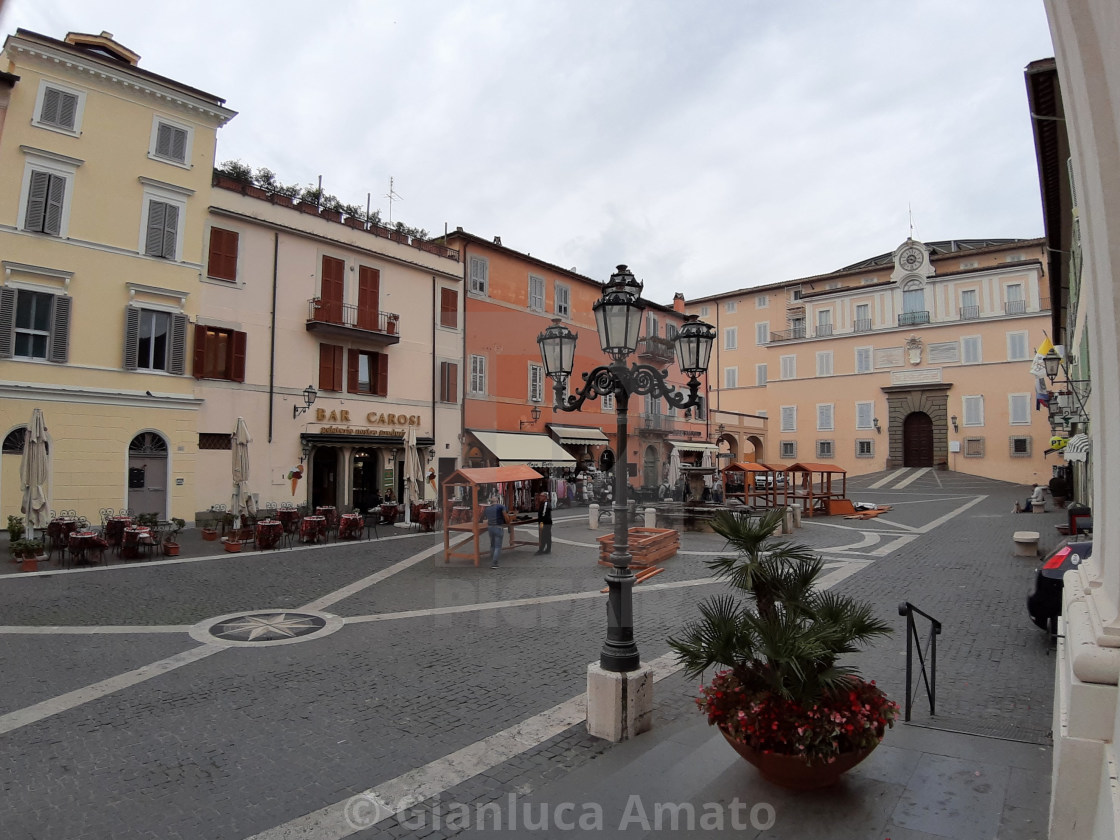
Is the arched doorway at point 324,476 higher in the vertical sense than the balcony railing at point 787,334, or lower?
lower

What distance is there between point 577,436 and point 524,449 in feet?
12.8

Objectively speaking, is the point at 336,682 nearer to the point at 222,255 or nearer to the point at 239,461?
the point at 239,461

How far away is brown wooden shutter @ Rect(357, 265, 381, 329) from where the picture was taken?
22.6 m

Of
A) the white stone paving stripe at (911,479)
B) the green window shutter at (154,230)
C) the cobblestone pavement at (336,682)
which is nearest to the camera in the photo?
the cobblestone pavement at (336,682)

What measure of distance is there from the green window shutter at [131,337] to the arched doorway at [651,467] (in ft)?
75.9

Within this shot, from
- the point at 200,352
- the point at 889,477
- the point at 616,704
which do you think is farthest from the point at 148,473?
the point at 889,477

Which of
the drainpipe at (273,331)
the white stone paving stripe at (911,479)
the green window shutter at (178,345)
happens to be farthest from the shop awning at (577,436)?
the white stone paving stripe at (911,479)

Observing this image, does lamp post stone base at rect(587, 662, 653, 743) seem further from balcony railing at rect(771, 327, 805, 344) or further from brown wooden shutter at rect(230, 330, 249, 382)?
balcony railing at rect(771, 327, 805, 344)

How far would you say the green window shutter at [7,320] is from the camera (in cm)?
1572

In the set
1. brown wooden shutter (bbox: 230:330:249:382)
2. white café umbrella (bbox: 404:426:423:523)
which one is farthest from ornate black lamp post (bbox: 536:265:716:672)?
brown wooden shutter (bbox: 230:330:249:382)

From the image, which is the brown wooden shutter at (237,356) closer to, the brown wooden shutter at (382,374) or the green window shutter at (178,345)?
the green window shutter at (178,345)

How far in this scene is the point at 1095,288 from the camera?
2.82 meters

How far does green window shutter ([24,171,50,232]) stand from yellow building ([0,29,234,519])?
Result: 28mm

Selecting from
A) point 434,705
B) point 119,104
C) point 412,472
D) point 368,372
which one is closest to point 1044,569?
point 434,705
